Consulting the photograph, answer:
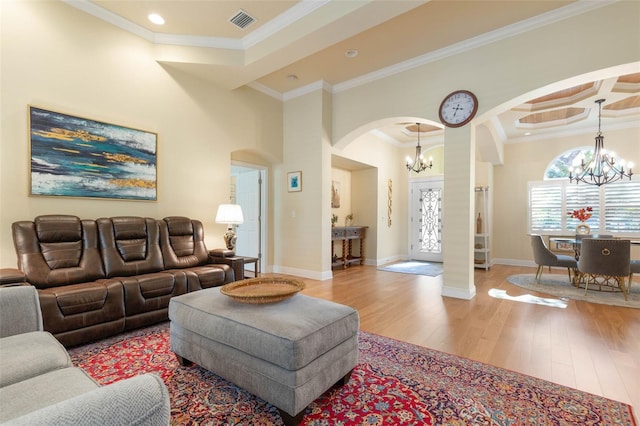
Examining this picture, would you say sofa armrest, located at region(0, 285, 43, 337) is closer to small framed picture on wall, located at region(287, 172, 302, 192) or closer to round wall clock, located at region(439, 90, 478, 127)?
small framed picture on wall, located at region(287, 172, 302, 192)

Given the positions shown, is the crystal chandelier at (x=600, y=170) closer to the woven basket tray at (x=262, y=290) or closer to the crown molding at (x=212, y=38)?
the crown molding at (x=212, y=38)

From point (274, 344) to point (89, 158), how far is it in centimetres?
323

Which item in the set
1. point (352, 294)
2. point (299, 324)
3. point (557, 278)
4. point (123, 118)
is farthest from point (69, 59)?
point (557, 278)

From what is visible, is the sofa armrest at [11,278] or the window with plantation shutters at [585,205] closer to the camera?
the sofa armrest at [11,278]

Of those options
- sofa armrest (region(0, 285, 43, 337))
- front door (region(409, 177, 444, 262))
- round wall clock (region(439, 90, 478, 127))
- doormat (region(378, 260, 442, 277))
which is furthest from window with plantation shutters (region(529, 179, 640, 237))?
sofa armrest (region(0, 285, 43, 337))

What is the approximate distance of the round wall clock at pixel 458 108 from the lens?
3.86 meters

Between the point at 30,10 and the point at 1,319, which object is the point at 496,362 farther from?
the point at 30,10

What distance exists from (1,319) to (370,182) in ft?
21.1

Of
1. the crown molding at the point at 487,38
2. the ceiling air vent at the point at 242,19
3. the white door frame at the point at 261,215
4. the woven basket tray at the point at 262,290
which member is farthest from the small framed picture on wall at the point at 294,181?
the woven basket tray at the point at 262,290

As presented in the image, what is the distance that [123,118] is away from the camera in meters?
3.56

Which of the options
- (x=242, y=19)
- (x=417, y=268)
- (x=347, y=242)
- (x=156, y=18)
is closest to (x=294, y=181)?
(x=347, y=242)

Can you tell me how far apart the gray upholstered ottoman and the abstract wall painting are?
85.8 inches

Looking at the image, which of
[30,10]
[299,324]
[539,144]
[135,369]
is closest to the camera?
[299,324]

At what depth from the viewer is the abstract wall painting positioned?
9.71 ft
